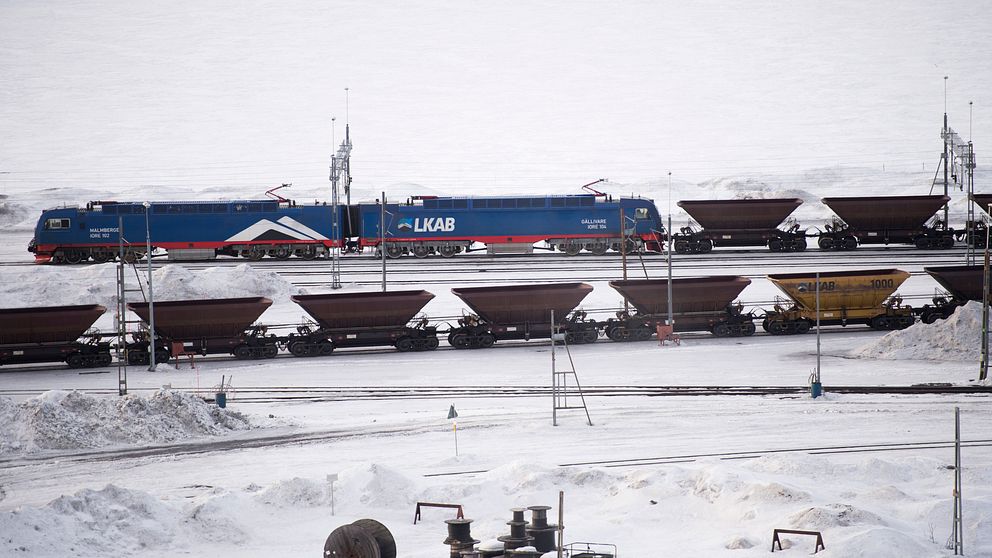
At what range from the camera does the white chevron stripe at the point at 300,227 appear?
60.4 metres

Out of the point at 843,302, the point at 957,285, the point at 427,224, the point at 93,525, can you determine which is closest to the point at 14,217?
the point at 427,224

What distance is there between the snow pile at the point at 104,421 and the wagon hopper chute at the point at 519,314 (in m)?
14.1

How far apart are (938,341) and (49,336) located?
33.2 m

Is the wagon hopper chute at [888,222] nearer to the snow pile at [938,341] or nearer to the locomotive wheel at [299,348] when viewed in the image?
the snow pile at [938,341]

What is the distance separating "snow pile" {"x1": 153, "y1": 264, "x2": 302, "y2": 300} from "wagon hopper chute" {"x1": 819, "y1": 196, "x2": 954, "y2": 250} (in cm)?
3207

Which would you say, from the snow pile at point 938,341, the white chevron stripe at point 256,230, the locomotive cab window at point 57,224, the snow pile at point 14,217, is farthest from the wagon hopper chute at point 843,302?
the snow pile at point 14,217

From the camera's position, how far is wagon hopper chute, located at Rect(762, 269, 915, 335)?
40.9 metres

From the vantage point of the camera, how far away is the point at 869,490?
20.0m

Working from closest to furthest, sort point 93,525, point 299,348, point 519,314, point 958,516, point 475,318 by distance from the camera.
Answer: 1. point 958,516
2. point 93,525
3. point 299,348
4. point 519,314
5. point 475,318

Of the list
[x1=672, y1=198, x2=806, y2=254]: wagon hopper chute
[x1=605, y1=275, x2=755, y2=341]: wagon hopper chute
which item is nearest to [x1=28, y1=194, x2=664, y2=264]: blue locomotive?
[x1=672, y1=198, x2=806, y2=254]: wagon hopper chute

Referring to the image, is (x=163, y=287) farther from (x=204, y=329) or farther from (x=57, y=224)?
(x=57, y=224)

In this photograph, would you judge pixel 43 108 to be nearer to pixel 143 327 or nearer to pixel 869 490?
pixel 143 327

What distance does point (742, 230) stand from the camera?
60.1 meters

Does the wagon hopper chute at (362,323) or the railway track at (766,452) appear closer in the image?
the railway track at (766,452)
